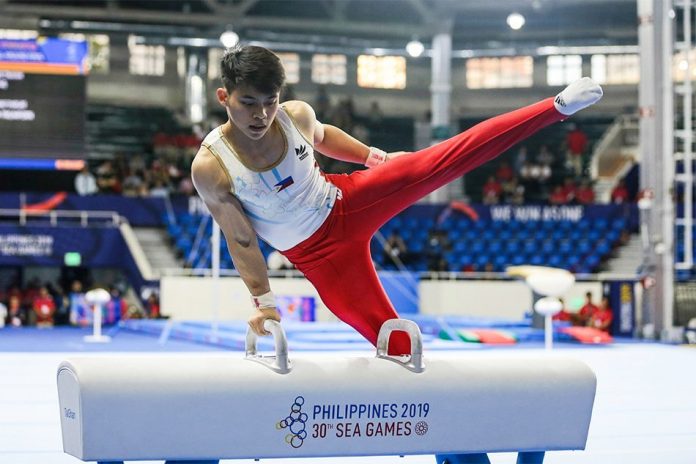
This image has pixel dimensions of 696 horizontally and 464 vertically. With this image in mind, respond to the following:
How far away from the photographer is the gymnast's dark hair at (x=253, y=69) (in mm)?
3609

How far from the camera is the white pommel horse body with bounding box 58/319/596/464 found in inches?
130

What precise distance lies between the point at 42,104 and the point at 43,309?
3963 millimetres

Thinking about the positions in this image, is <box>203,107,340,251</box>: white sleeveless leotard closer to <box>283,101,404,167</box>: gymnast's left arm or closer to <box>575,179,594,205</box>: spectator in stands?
<box>283,101,404,167</box>: gymnast's left arm

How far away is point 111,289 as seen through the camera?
18391mm

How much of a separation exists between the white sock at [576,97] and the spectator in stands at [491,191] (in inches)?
662

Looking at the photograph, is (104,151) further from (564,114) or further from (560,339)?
(564,114)

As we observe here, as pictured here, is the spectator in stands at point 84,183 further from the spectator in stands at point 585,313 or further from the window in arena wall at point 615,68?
the window in arena wall at point 615,68

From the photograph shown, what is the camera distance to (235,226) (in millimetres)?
3852

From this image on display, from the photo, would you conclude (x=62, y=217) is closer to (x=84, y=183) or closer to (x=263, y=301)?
(x=84, y=183)

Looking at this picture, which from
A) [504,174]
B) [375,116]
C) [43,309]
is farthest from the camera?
[375,116]

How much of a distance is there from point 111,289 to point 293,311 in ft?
13.0

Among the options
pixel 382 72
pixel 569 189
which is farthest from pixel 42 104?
pixel 382 72

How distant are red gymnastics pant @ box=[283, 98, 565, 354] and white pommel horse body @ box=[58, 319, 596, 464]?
0.20 m

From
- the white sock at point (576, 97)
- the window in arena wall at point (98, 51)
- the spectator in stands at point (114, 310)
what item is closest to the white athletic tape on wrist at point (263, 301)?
the white sock at point (576, 97)
